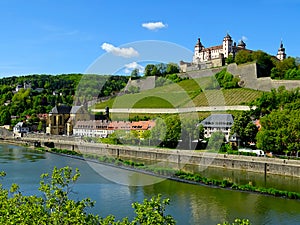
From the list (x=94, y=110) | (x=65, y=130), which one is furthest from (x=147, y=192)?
(x=94, y=110)

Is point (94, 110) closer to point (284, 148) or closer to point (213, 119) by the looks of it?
point (213, 119)

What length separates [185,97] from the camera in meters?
42.9

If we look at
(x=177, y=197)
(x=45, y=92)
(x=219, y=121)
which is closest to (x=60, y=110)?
(x=219, y=121)

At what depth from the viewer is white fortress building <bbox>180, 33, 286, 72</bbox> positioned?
53.3 m

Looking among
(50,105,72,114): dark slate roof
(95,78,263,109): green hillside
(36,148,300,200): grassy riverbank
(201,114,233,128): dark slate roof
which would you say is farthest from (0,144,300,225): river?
(50,105,72,114): dark slate roof

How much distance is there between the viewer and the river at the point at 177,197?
12641 mm

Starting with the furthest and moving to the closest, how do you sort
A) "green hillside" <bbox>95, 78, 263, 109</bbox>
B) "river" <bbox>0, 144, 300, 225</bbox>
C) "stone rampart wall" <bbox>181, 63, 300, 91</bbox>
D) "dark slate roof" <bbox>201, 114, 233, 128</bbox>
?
"green hillside" <bbox>95, 78, 263, 109</bbox>
"stone rampart wall" <bbox>181, 63, 300, 91</bbox>
"dark slate roof" <bbox>201, 114, 233, 128</bbox>
"river" <bbox>0, 144, 300, 225</bbox>

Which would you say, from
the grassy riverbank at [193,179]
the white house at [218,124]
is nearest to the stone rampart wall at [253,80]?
the white house at [218,124]

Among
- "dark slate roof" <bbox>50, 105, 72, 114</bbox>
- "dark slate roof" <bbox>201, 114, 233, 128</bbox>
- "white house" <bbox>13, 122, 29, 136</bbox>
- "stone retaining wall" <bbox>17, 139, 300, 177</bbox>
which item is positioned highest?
"dark slate roof" <bbox>50, 105, 72, 114</bbox>

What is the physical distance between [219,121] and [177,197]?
1618 cm

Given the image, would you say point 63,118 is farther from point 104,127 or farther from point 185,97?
point 185,97

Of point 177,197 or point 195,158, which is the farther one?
point 195,158

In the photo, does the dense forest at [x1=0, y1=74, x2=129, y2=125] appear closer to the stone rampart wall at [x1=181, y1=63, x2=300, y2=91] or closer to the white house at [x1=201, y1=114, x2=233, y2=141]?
the white house at [x1=201, y1=114, x2=233, y2=141]

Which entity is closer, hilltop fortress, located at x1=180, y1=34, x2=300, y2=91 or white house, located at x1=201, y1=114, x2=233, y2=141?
white house, located at x1=201, y1=114, x2=233, y2=141
